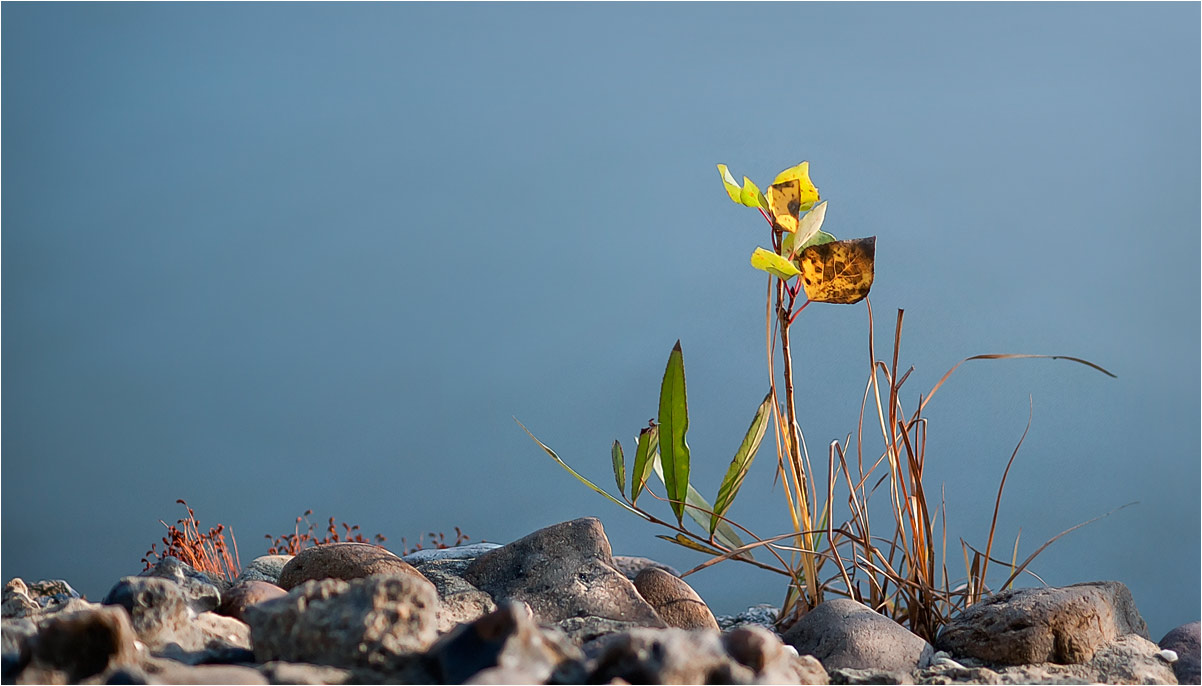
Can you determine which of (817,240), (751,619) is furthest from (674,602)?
(817,240)

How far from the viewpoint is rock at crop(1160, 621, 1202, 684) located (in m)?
1.26

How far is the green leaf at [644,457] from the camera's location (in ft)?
5.10

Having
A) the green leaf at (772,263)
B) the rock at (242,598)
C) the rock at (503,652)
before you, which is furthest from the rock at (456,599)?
the green leaf at (772,263)

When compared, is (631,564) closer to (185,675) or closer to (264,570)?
(264,570)

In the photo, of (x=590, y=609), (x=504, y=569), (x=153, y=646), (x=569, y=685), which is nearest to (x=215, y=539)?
(x=504, y=569)

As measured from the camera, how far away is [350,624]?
0.80m

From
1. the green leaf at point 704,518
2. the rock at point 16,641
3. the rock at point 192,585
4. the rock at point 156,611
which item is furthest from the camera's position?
the green leaf at point 704,518

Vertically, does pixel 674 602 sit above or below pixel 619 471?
below

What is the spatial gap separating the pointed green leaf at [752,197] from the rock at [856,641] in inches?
24.8

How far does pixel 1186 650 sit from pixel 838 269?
Result: 749 mm

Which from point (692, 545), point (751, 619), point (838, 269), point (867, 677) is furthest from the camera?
point (751, 619)

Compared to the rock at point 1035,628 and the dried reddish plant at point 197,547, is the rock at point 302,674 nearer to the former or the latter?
the rock at point 1035,628

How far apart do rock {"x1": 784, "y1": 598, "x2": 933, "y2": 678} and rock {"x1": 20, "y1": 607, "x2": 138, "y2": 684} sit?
834 mm

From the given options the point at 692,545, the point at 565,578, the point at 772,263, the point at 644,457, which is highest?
the point at 772,263
